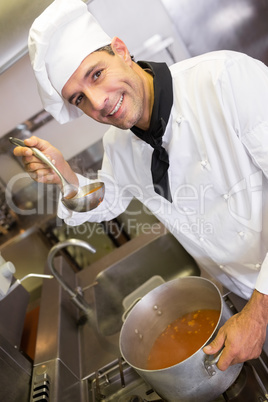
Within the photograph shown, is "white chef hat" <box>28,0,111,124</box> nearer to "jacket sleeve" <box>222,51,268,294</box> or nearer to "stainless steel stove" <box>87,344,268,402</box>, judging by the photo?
"jacket sleeve" <box>222,51,268,294</box>

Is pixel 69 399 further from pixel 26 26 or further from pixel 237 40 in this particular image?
pixel 237 40

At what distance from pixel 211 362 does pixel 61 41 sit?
1.00 metres

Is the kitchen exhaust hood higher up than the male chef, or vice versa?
the kitchen exhaust hood

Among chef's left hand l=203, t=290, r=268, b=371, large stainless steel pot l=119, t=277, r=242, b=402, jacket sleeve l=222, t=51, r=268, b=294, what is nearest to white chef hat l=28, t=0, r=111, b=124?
jacket sleeve l=222, t=51, r=268, b=294

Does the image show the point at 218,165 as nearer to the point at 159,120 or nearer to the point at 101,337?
the point at 159,120

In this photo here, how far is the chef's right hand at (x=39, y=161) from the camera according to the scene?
4.28 feet

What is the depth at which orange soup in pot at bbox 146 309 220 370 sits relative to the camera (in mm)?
1213

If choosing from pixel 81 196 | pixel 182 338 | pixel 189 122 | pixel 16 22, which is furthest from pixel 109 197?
pixel 16 22

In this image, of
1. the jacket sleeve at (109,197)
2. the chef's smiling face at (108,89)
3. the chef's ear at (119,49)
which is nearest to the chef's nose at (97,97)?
the chef's smiling face at (108,89)

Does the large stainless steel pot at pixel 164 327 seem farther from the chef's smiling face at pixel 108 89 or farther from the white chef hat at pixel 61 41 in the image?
the white chef hat at pixel 61 41

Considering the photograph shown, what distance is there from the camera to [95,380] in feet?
4.75

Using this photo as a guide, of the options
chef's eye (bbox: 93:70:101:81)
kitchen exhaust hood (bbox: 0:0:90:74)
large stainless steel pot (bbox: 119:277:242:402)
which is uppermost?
kitchen exhaust hood (bbox: 0:0:90:74)

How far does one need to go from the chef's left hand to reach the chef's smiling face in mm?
659

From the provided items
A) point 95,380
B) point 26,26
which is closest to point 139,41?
point 26,26
